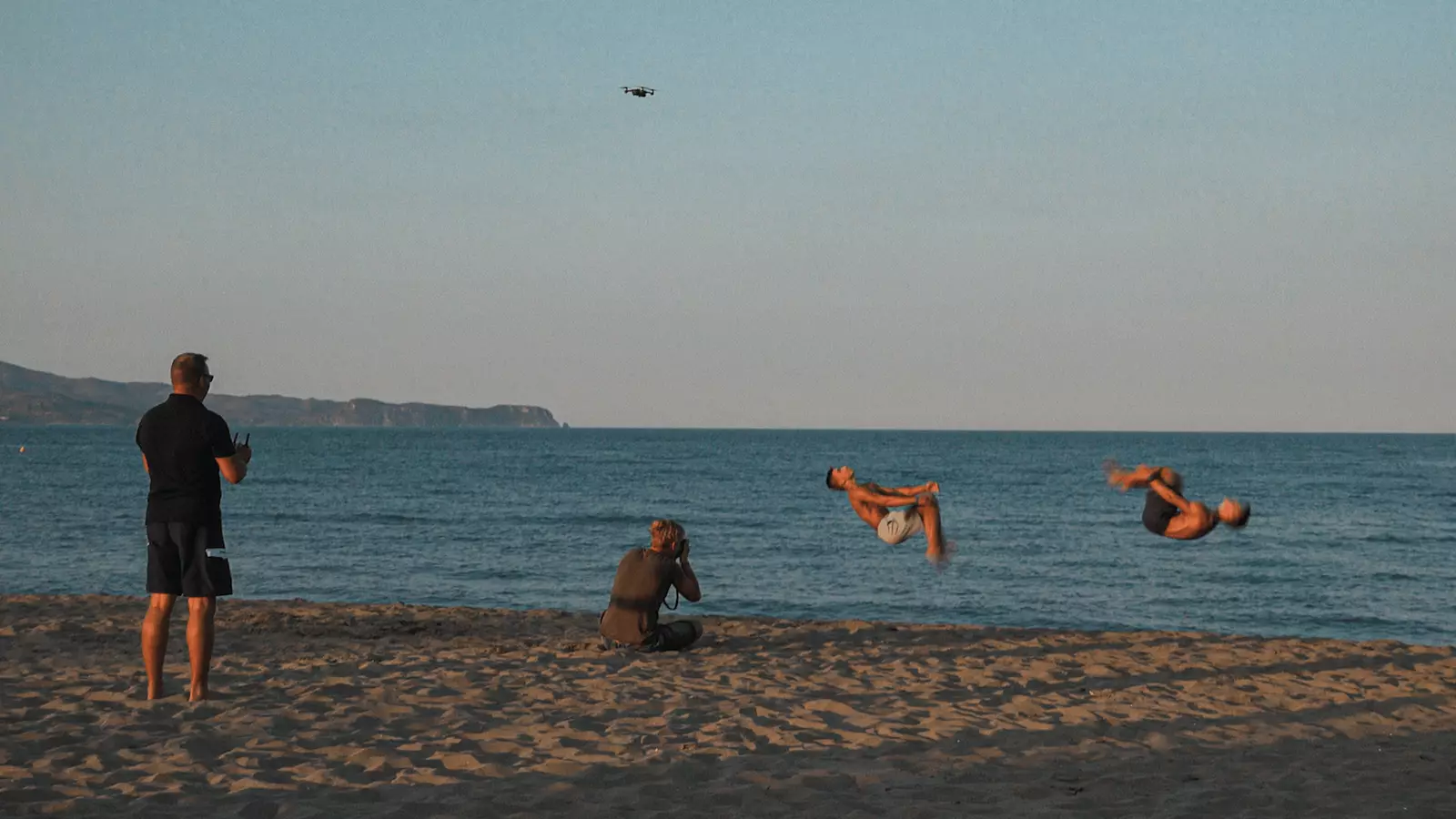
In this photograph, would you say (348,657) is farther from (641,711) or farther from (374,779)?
(374,779)

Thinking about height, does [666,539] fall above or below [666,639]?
above

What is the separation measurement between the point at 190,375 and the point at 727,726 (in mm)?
4253

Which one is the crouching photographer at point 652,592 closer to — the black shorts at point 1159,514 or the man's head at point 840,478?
the man's head at point 840,478

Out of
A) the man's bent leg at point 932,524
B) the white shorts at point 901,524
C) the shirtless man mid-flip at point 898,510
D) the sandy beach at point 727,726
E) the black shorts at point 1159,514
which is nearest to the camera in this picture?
the sandy beach at point 727,726

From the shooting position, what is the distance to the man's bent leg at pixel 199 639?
8.05 m

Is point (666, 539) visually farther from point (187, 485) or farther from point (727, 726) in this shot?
point (187, 485)

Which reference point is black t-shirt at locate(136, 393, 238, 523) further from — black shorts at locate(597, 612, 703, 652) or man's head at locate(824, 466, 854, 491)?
man's head at locate(824, 466, 854, 491)

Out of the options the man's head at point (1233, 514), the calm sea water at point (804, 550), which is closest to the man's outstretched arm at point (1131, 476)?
the man's head at point (1233, 514)

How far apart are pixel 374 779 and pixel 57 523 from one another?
122 feet

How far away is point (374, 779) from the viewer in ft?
22.1

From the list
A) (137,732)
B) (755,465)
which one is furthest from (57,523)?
(755,465)

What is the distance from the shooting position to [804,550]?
106 feet

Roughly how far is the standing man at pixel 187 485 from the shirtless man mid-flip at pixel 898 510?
4.80 meters

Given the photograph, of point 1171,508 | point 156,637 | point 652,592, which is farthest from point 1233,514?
point 156,637
